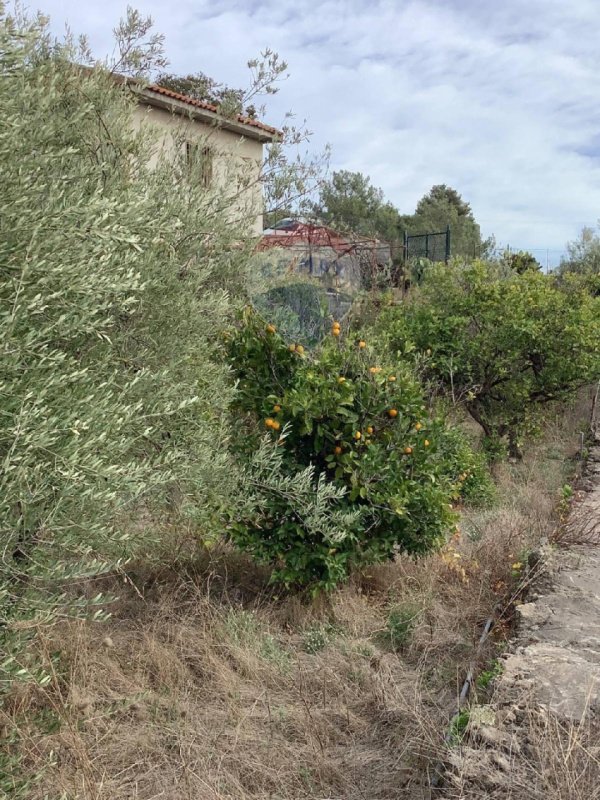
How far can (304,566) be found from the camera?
4738 millimetres

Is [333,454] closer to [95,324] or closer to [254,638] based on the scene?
[254,638]

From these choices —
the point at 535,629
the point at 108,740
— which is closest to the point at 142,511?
the point at 108,740

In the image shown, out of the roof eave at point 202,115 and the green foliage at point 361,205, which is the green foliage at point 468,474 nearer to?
the roof eave at point 202,115

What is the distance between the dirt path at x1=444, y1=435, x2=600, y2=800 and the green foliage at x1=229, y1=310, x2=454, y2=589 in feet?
3.30

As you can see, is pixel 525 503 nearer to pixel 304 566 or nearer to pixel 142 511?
pixel 304 566

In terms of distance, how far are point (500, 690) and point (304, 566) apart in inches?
65.9

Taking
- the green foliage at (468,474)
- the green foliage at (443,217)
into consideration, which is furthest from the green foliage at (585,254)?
the green foliage at (468,474)

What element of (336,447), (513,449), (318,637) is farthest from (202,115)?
(513,449)

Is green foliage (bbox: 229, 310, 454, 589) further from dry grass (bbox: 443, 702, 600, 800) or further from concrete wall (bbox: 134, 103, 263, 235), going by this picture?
dry grass (bbox: 443, 702, 600, 800)

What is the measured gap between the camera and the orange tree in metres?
4.70

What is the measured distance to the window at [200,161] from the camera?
3801 mm

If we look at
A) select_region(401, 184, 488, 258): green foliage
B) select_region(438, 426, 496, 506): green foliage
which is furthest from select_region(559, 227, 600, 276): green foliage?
select_region(438, 426, 496, 506): green foliage

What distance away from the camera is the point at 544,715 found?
9.89 feet

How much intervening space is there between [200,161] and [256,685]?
2.89m
